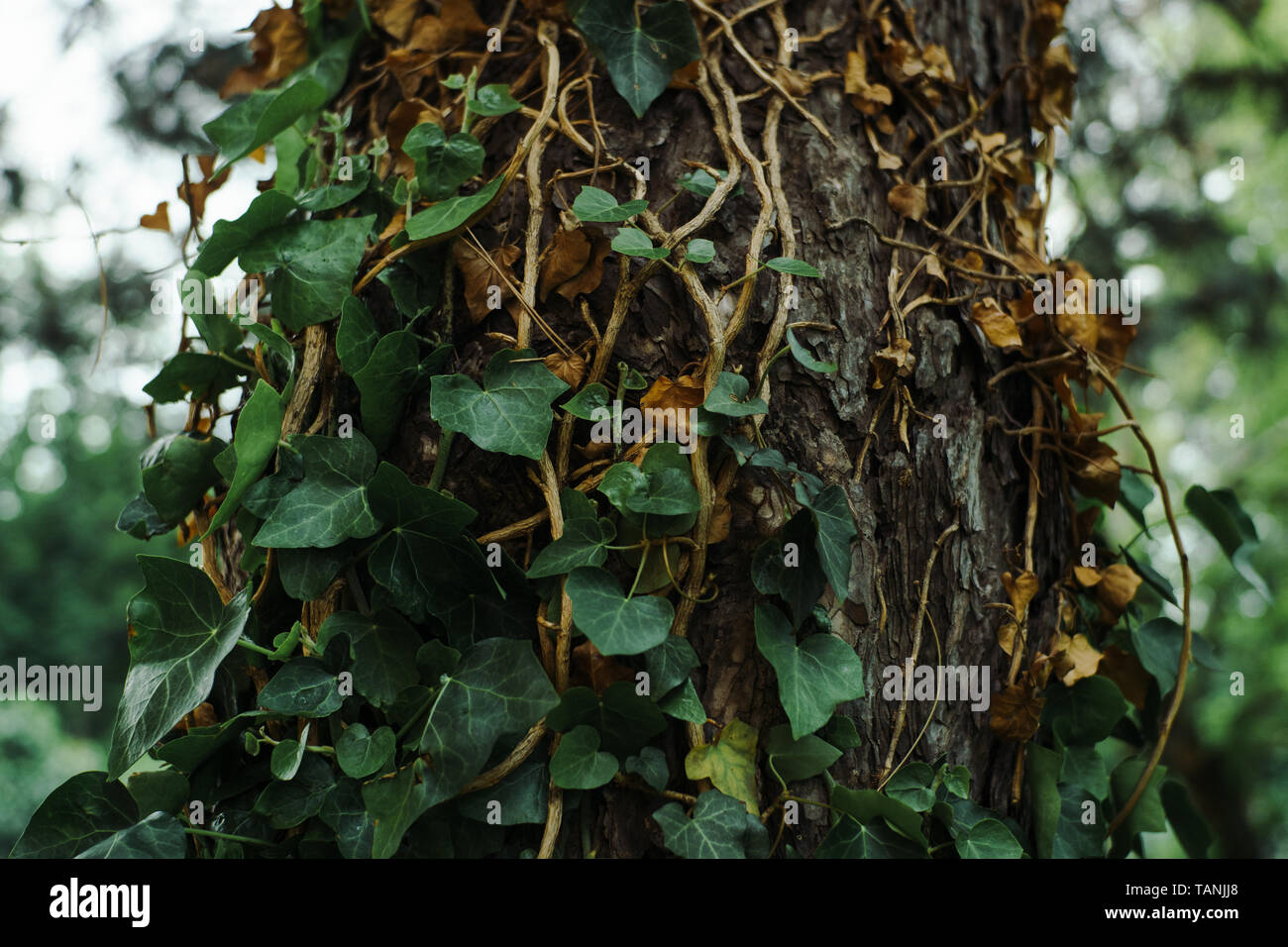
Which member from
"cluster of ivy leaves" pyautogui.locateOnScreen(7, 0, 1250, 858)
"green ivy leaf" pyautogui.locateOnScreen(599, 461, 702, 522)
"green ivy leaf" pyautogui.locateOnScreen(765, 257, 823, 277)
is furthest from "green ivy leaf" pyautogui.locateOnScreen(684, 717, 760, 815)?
"green ivy leaf" pyautogui.locateOnScreen(765, 257, 823, 277)

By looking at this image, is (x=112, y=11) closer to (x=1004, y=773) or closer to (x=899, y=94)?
(x=899, y=94)

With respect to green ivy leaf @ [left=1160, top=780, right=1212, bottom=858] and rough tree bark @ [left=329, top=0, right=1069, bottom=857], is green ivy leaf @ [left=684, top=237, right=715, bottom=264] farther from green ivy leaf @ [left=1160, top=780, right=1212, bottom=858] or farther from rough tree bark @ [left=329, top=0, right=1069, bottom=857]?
green ivy leaf @ [left=1160, top=780, right=1212, bottom=858]

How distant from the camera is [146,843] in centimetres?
69

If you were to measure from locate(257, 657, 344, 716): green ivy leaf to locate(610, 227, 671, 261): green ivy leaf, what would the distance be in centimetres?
48

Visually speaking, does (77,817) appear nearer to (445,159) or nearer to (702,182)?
(445,159)

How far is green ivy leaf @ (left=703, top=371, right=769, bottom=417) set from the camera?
0.68 metres

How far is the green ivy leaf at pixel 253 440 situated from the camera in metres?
0.72

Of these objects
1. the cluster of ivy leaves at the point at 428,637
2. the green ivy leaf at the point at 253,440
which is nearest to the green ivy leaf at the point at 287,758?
the cluster of ivy leaves at the point at 428,637

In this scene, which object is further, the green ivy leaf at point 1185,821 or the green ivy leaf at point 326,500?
the green ivy leaf at point 1185,821

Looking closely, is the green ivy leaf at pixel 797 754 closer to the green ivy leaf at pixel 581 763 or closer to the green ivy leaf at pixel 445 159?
the green ivy leaf at pixel 581 763

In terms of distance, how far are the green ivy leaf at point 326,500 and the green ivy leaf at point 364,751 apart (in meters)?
0.18

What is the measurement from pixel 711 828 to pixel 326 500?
1.52ft
